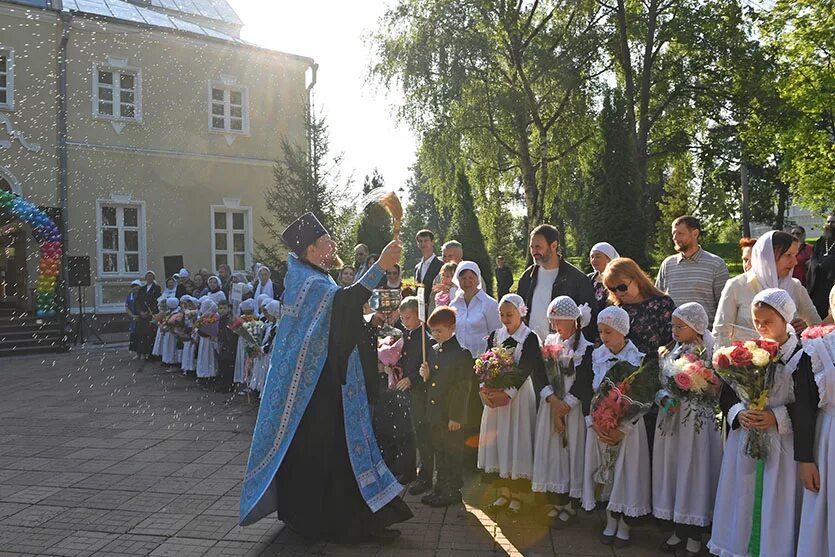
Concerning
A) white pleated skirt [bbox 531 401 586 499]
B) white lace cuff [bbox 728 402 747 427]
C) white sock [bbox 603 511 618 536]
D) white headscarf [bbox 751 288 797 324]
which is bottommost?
white sock [bbox 603 511 618 536]

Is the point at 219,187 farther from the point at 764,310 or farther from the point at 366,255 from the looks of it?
the point at 764,310

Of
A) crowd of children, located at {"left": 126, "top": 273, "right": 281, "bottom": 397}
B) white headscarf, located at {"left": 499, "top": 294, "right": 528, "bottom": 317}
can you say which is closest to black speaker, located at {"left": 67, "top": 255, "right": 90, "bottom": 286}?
crowd of children, located at {"left": 126, "top": 273, "right": 281, "bottom": 397}

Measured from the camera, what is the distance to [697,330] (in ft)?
14.9

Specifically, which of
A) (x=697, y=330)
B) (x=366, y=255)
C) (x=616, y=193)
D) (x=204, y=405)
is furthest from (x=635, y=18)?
(x=697, y=330)

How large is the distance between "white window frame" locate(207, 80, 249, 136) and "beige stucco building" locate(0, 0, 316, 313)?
35 millimetres

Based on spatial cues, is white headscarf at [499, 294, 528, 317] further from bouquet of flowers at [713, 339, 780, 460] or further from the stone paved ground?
bouquet of flowers at [713, 339, 780, 460]

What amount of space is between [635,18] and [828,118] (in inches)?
355

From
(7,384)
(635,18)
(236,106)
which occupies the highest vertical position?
(635,18)

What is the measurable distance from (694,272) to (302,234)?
3520 mm

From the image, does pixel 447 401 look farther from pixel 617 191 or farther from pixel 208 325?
pixel 617 191

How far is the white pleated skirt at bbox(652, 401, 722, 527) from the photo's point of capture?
4516mm

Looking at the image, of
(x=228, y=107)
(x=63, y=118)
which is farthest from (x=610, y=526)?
(x=228, y=107)

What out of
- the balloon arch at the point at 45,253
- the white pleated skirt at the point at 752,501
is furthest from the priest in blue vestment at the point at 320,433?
the balloon arch at the point at 45,253

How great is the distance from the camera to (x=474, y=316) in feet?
22.1
